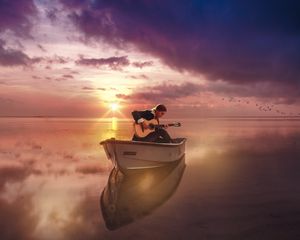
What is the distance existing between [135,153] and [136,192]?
2.93 m

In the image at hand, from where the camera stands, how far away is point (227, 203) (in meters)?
14.0

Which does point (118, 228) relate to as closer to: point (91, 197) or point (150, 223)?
point (150, 223)

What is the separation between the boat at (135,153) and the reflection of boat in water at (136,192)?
0.52 m

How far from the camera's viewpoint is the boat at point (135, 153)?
18281 mm

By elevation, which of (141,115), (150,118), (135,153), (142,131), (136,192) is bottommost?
(136,192)

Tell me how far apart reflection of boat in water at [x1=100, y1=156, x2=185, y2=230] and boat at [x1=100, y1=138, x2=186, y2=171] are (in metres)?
0.52

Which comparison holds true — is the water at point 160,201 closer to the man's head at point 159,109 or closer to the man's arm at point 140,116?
the man's arm at point 140,116

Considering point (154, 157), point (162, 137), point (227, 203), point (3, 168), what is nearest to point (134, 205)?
point (227, 203)

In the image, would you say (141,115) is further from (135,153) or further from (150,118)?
(135,153)

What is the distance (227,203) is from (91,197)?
596cm

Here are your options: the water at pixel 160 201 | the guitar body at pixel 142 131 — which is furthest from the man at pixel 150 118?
the water at pixel 160 201

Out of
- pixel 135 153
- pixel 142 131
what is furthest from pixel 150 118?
pixel 135 153

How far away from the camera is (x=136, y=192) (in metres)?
16.3

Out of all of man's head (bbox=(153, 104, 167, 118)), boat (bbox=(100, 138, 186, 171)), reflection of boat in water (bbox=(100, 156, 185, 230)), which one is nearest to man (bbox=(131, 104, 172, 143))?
man's head (bbox=(153, 104, 167, 118))
